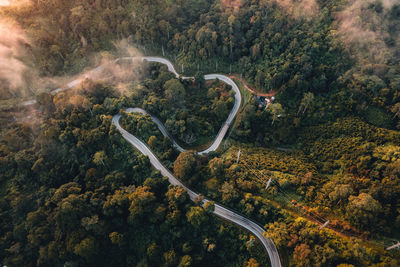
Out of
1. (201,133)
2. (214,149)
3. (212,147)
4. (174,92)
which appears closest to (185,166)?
(214,149)

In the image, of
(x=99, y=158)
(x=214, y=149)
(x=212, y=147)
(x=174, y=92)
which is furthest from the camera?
(x=174, y=92)

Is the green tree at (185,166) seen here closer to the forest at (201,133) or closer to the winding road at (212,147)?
the forest at (201,133)

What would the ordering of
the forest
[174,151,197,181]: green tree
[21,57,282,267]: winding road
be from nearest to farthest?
[21,57,282,267]: winding road, the forest, [174,151,197,181]: green tree

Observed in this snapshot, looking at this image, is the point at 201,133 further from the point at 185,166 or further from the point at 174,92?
the point at 174,92

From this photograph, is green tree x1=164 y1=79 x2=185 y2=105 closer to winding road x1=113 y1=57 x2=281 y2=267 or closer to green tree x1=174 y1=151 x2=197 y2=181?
winding road x1=113 y1=57 x2=281 y2=267

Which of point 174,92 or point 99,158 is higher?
point 174,92

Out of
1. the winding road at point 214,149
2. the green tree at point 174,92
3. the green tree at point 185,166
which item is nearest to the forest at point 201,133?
the green tree at point 174,92

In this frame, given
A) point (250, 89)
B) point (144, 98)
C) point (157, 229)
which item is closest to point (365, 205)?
point (157, 229)

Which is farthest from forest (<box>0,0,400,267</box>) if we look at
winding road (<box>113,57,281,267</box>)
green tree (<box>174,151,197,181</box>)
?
winding road (<box>113,57,281,267</box>)
